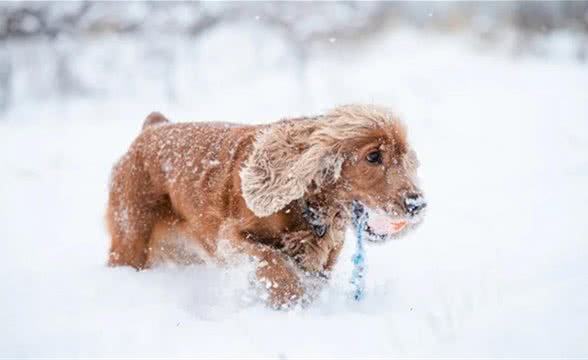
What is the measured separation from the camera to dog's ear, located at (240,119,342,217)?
137 inches

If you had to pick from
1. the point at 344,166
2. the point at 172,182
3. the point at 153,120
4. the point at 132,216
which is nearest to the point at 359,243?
the point at 344,166

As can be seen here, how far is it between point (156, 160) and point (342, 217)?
139 centimetres

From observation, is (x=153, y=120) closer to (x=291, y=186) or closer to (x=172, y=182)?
(x=172, y=182)

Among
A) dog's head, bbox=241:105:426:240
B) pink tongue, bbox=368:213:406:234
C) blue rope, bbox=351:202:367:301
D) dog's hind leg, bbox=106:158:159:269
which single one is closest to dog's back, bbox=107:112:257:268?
dog's hind leg, bbox=106:158:159:269

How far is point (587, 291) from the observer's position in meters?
2.82

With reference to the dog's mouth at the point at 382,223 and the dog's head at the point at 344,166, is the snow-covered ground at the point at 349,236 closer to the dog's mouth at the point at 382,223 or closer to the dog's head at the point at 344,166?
the dog's mouth at the point at 382,223

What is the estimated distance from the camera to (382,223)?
343 centimetres

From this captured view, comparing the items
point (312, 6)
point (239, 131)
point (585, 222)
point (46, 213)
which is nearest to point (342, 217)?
point (239, 131)

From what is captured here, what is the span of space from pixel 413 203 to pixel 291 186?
650 millimetres

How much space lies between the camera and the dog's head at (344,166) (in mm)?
3357

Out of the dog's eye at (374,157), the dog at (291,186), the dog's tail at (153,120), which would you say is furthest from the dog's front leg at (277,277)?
the dog's tail at (153,120)

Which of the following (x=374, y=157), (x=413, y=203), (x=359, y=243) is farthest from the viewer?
Answer: (x=359, y=243)

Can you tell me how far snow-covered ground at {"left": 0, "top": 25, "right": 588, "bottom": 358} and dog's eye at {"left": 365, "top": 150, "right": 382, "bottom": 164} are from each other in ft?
2.00

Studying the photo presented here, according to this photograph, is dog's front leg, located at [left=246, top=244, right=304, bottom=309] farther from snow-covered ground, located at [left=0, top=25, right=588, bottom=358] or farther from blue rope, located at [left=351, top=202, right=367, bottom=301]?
blue rope, located at [left=351, top=202, right=367, bottom=301]
